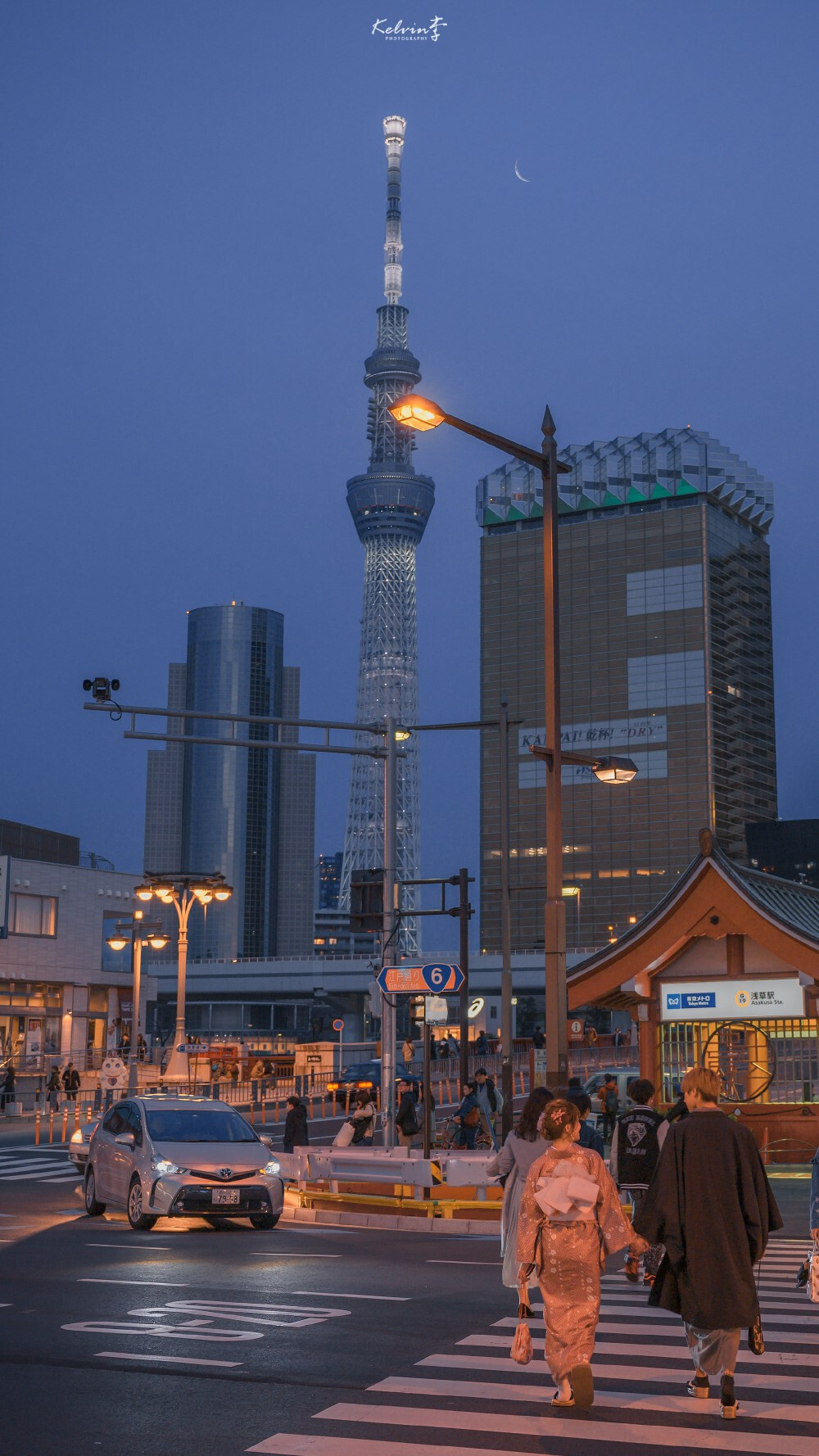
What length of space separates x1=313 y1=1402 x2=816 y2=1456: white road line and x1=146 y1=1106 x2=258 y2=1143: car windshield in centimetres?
1187

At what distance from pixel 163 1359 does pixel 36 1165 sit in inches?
930

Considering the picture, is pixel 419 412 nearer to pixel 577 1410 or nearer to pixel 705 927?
pixel 577 1410

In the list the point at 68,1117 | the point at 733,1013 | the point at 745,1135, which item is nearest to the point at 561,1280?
the point at 745,1135

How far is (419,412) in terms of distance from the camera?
1705 centimetres

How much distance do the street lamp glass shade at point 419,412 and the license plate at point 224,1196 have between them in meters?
9.58

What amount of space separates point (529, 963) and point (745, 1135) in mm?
149145

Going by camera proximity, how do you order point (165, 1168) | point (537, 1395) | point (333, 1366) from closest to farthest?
point (537, 1395)
point (333, 1366)
point (165, 1168)

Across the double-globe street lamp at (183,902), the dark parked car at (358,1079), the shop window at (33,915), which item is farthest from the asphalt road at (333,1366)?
the shop window at (33,915)

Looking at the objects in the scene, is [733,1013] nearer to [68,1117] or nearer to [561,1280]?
[561,1280]

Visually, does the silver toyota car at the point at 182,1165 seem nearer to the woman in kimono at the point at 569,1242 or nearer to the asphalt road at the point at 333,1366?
the asphalt road at the point at 333,1366

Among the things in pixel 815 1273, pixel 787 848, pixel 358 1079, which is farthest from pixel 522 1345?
pixel 787 848

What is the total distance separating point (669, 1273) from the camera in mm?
8367

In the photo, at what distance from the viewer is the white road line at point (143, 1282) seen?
13.7 m

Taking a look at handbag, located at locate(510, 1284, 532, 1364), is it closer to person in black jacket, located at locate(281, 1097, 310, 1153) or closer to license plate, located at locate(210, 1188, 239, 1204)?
license plate, located at locate(210, 1188, 239, 1204)
